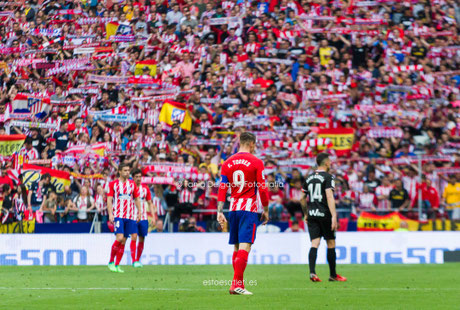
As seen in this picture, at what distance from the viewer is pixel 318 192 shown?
40.4 ft

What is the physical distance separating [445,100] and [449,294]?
12.9 m

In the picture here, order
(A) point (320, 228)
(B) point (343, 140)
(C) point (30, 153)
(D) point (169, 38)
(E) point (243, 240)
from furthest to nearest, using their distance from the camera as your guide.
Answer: (D) point (169, 38) < (C) point (30, 153) < (B) point (343, 140) < (A) point (320, 228) < (E) point (243, 240)

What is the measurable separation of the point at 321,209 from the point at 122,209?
519cm

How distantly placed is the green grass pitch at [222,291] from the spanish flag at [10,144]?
29.4 ft

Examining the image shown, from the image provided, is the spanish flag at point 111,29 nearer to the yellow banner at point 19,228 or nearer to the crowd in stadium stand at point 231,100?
the crowd in stadium stand at point 231,100

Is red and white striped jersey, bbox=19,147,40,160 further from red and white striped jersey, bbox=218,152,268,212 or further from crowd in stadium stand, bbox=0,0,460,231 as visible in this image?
red and white striped jersey, bbox=218,152,268,212

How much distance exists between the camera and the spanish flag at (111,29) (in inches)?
1044

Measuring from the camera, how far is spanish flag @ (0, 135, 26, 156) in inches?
907

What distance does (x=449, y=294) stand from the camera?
32.3ft

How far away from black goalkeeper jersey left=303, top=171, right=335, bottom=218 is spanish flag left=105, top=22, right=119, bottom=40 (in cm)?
1566

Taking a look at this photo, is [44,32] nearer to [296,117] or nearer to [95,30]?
[95,30]

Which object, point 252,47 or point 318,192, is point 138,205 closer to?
point 318,192

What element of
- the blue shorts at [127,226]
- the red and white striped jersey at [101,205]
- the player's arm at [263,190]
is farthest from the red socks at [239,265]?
the red and white striped jersey at [101,205]

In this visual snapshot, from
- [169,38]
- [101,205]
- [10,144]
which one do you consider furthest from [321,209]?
[169,38]
